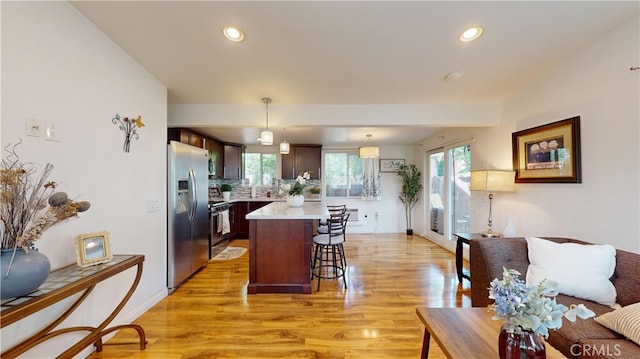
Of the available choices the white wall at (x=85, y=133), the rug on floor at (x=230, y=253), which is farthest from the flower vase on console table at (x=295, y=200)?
the white wall at (x=85, y=133)

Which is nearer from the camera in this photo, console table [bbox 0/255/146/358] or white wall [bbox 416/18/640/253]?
console table [bbox 0/255/146/358]

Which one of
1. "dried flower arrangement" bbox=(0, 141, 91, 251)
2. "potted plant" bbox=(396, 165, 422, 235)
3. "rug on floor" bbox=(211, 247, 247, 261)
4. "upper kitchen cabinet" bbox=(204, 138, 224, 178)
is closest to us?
"dried flower arrangement" bbox=(0, 141, 91, 251)

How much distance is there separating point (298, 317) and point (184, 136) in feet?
10.1

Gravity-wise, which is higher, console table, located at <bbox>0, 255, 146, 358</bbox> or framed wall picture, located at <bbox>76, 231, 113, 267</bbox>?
framed wall picture, located at <bbox>76, 231, 113, 267</bbox>

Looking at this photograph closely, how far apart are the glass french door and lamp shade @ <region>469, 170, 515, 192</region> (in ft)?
3.89

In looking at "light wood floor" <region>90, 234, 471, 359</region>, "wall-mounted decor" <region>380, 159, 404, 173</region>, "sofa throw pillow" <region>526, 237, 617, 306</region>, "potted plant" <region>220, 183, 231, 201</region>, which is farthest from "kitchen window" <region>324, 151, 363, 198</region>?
"sofa throw pillow" <region>526, 237, 617, 306</region>

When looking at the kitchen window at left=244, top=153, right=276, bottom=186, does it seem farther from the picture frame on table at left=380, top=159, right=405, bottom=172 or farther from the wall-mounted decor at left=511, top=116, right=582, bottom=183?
the wall-mounted decor at left=511, top=116, right=582, bottom=183

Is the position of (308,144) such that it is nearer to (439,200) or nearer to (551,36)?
(439,200)

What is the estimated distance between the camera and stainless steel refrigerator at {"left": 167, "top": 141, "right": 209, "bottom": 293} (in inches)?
116

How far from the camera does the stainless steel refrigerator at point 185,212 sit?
2943 mm

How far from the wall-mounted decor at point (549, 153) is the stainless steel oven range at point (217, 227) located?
444 cm

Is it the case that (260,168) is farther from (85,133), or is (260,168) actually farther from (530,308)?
(530,308)

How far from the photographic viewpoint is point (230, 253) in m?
4.61

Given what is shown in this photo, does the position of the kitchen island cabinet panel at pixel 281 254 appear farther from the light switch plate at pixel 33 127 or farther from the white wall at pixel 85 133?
the light switch plate at pixel 33 127
